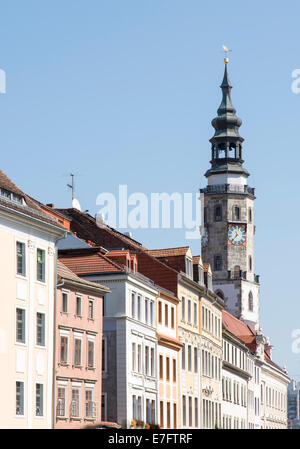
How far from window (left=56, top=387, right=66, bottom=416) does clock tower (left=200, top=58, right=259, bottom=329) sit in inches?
4205

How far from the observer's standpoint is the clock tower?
161375mm

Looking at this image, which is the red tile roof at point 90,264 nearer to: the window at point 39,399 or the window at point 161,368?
the window at point 161,368

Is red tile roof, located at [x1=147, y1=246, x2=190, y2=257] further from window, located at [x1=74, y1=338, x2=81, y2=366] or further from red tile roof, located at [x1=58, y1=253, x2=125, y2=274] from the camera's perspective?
window, located at [x1=74, y1=338, x2=81, y2=366]

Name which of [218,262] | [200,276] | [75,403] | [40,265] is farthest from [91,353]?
[218,262]

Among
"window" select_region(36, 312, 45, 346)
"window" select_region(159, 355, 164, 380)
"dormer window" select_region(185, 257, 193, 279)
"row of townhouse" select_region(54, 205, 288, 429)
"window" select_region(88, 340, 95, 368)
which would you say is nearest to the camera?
"window" select_region(36, 312, 45, 346)

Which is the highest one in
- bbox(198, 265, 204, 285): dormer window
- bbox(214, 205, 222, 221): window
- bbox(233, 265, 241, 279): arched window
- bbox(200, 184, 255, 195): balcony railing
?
bbox(200, 184, 255, 195): balcony railing

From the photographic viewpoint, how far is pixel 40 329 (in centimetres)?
5244

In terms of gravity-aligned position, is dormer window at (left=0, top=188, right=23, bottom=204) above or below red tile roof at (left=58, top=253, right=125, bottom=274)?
above

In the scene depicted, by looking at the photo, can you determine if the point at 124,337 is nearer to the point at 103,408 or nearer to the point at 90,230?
the point at 103,408

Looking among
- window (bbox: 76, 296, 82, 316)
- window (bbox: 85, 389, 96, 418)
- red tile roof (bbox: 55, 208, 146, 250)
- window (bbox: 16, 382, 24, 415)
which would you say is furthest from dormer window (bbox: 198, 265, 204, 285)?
window (bbox: 16, 382, 24, 415)

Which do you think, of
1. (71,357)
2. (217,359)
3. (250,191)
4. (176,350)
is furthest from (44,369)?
(250,191)

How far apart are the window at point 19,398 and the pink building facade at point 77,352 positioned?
3638mm

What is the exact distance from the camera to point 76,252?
6569 cm

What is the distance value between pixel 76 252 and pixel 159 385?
10009mm
